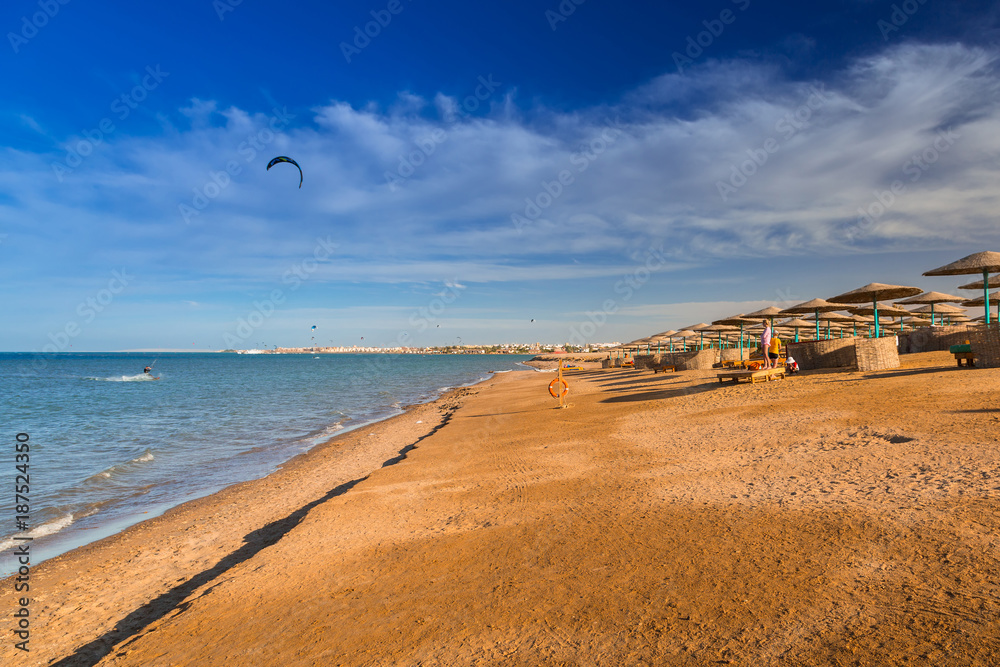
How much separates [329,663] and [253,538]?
435 cm

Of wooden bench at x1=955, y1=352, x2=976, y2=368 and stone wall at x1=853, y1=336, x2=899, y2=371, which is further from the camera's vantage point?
stone wall at x1=853, y1=336, x2=899, y2=371

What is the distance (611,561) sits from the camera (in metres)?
4.04

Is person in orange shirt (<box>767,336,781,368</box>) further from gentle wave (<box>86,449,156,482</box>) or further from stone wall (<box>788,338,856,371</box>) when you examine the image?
gentle wave (<box>86,449,156,482</box>)

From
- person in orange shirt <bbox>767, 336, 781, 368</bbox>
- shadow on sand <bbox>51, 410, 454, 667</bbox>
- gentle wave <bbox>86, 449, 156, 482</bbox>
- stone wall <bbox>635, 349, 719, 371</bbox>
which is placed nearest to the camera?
shadow on sand <bbox>51, 410, 454, 667</bbox>

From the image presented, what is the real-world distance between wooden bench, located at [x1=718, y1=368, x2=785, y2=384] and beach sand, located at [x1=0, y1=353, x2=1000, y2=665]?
374 centimetres

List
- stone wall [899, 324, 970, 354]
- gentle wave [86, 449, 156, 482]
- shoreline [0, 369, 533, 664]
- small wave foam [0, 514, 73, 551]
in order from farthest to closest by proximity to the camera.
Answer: stone wall [899, 324, 970, 354]
gentle wave [86, 449, 156, 482]
small wave foam [0, 514, 73, 551]
shoreline [0, 369, 533, 664]

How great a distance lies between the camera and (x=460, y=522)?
5.54 m

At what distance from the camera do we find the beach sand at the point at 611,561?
9.84 feet

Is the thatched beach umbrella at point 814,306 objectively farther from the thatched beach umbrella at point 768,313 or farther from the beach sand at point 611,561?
the beach sand at point 611,561

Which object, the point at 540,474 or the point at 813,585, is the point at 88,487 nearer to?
the point at 540,474

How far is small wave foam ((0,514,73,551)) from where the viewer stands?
291 inches

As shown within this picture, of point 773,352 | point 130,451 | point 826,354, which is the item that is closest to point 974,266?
point 826,354

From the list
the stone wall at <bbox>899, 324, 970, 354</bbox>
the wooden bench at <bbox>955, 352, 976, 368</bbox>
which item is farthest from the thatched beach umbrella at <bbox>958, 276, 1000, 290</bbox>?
the wooden bench at <bbox>955, 352, 976, 368</bbox>

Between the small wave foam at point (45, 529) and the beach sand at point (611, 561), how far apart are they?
1.35m
